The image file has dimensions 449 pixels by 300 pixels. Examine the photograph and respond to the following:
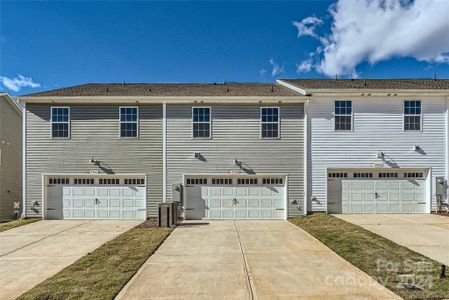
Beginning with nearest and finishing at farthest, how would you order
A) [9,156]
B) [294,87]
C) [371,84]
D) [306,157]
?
[306,157]
[294,87]
[371,84]
[9,156]

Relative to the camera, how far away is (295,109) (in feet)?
39.9

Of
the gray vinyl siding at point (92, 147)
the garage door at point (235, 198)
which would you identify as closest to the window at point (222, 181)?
the garage door at point (235, 198)

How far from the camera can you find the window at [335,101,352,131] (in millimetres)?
12266

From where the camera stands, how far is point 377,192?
482 inches

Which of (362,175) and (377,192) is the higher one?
(362,175)

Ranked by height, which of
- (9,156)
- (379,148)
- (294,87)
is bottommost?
(9,156)

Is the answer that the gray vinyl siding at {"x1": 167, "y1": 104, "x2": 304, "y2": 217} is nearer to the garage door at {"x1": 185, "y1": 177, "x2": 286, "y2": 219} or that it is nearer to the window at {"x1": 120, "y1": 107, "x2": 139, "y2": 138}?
the garage door at {"x1": 185, "y1": 177, "x2": 286, "y2": 219}

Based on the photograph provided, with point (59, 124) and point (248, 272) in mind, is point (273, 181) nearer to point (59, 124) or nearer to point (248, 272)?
point (248, 272)

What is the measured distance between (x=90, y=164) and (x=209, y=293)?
9.33 metres

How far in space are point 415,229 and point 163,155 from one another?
32.1 feet

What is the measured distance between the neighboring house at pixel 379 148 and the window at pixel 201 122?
14.6 ft

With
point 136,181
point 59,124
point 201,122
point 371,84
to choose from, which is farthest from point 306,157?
point 59,124

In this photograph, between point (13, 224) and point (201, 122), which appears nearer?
point (13, 224)

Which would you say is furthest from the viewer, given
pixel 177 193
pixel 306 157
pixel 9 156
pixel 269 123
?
pixel 9 156
